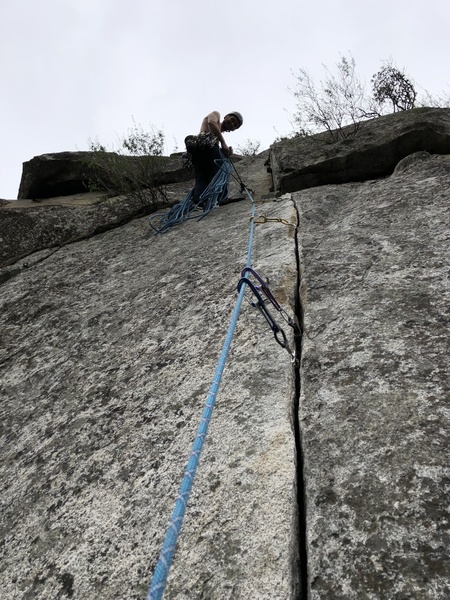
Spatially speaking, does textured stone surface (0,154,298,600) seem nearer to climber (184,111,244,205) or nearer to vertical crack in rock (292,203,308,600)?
vertical crack in rock (292,203,308,600)

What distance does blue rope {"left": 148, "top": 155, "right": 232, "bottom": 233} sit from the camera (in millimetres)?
5392

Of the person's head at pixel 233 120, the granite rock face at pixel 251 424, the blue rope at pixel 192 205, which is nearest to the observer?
the granite rock face at pixel 251 424

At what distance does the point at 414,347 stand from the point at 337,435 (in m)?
0.66

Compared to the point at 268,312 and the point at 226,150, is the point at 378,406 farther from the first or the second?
the point at 226,150

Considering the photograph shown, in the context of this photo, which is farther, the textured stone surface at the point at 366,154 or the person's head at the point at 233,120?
the person's head at the point at 233,120

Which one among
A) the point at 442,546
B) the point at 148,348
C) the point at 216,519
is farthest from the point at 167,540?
the point at 148,348

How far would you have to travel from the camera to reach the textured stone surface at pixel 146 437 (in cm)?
164

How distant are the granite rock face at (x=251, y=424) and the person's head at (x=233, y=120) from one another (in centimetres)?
254

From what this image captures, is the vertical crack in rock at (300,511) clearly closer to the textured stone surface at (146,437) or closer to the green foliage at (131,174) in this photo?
the textured stone surface at (146,437)

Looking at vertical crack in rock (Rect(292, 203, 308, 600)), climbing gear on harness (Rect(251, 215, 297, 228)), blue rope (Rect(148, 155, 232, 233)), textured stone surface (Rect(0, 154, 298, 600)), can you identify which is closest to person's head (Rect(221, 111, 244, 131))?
blue rope (Rect(148, 155, 232, 233))

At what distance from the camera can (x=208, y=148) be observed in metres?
5.78

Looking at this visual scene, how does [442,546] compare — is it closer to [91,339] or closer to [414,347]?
[414,347]

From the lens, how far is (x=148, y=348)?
9.79ft

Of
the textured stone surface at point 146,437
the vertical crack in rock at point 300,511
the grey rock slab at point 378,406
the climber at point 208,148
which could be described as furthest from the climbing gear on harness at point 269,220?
the vertical crack in rock at point 300,511
